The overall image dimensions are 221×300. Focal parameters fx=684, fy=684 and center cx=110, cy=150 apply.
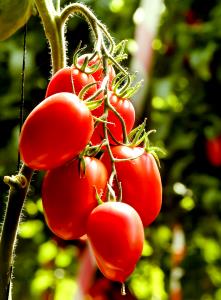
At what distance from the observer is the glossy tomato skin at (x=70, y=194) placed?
0.54 metres

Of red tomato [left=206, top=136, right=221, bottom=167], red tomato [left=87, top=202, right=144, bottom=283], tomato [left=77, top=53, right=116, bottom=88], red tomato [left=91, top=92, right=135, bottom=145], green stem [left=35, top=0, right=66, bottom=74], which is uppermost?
green stem [left=35, top=0, right=66, bottom=74]

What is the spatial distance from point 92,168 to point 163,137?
1257 mm

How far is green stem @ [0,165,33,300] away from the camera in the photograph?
0.52 meters

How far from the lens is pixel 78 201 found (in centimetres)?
54

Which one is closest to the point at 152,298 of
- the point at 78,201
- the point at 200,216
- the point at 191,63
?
the point at 200,216

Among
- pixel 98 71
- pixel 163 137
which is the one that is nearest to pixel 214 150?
pixel 163 137

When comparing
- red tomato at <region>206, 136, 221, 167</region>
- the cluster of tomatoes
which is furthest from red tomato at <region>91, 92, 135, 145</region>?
red tomato at <region>206, 136, 221, 167</region>

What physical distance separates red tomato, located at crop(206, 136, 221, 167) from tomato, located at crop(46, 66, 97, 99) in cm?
121

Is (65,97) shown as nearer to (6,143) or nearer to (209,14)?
(6,143)

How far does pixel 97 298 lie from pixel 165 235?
1.42ft

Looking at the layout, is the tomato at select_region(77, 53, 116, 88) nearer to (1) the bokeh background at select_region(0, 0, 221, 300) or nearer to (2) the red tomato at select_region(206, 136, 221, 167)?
(1) the bokeh background at select_region(0, 0, 221, 300)

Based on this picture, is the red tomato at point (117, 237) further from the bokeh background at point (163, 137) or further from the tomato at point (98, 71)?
the bokeh background at point (163, 137)

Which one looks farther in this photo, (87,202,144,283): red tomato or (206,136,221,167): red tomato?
(206,136,221,167): red tomato

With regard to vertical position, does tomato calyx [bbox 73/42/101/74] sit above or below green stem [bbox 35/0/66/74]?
below
